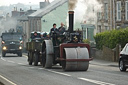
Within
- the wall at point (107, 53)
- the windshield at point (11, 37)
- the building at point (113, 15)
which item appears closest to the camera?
the wall at point (107, 53)

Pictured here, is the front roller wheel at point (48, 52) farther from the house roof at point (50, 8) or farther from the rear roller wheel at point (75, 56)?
the house roof at point (50, 8)

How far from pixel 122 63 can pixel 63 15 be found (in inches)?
2519

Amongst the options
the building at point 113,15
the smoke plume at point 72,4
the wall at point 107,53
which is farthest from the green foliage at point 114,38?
the smoke plume at point 72,4

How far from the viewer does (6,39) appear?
55188 millimetres

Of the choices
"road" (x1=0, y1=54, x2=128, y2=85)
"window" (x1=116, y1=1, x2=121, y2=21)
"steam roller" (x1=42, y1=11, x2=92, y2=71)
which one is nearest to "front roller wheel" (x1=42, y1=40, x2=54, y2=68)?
"steam roller" (x1=42, y1=11, x2=92, y2=71)

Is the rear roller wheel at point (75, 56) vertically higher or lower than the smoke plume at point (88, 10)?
lower

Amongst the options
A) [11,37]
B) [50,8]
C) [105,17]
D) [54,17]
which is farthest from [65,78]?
[50,8]

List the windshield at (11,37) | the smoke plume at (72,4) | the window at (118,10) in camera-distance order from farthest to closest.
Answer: the windshield at (11,37), the window at (118,10), the smoke plume at (72,4)

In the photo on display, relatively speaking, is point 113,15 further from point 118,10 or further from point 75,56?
point 75,56

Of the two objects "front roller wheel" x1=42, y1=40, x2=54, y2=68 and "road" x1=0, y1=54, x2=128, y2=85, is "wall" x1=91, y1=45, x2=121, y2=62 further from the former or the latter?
"road" x1=0, y1=54, x2=128, y2=85

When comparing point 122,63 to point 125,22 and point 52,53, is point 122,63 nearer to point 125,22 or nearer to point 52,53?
point 52,53


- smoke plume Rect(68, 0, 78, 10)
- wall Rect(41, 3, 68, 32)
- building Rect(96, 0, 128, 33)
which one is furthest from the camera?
wall Rect(41, 3, 68, 32)

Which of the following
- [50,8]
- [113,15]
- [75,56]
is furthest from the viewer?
[50,8]

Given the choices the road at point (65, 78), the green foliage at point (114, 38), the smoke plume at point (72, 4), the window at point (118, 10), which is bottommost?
the road at point (65, 78)
